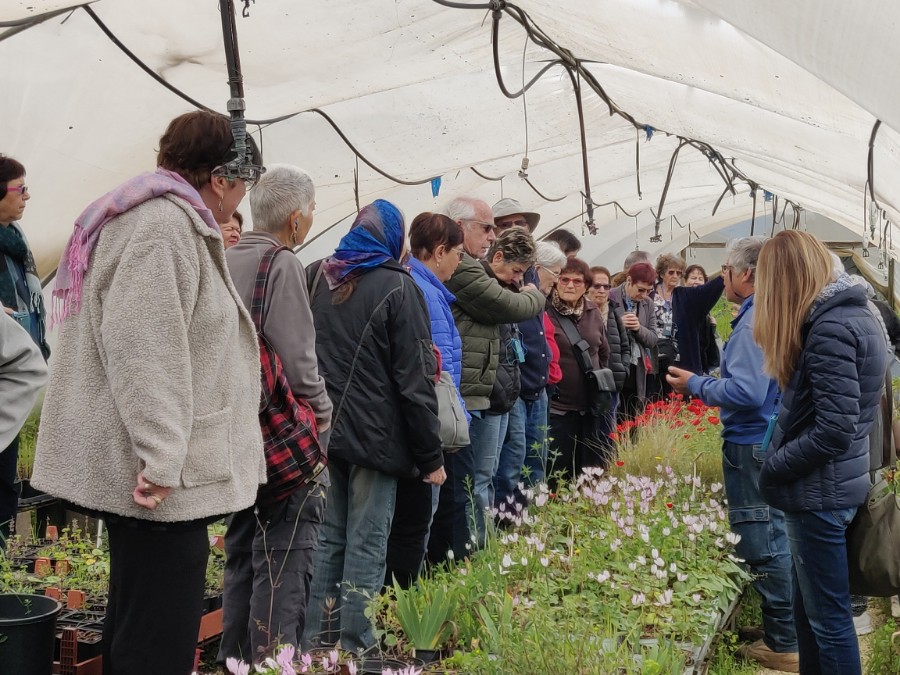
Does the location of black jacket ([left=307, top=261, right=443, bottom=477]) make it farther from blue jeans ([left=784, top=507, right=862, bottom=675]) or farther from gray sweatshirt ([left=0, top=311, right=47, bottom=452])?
blue jeans ([left=784, top=507, right=862, bottom=675])

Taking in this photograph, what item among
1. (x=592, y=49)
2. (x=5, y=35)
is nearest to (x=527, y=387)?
(x=592, y=49)

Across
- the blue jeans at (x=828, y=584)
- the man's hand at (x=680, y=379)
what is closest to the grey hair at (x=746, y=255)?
the man's hand at (x=680, y=379)

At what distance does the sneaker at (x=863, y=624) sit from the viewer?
173 inches

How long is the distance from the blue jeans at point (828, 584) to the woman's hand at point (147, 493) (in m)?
1.98

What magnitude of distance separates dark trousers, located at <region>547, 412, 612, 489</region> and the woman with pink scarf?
418cm

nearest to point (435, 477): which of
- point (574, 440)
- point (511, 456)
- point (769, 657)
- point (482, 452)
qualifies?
point (482, 452)

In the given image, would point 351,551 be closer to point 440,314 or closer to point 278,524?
point 278,524

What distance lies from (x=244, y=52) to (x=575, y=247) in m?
2.60

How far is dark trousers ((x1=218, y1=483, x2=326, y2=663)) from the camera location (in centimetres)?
268

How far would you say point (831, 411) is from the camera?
9.33 feet

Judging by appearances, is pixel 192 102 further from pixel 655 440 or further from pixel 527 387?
pixel 655 440

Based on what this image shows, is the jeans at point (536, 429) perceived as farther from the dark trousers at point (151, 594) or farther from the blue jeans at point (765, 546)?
the dark trousers at point (151, 594)

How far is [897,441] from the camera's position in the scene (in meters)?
3.47

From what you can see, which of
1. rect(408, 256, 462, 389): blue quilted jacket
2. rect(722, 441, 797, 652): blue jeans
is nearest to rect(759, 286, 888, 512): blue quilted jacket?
rect(722, 441, 797, 652): blue jeans
